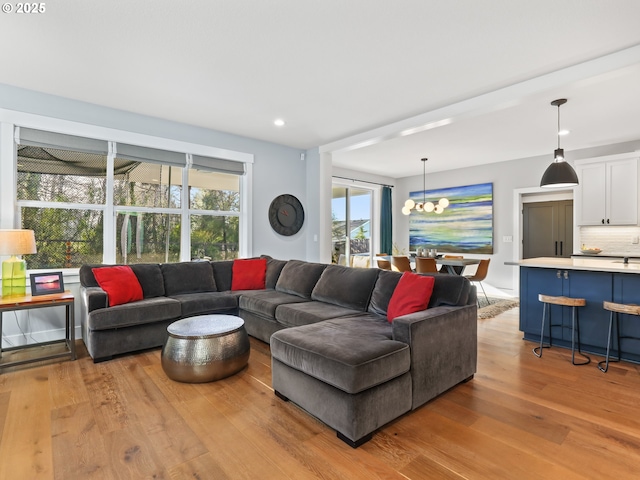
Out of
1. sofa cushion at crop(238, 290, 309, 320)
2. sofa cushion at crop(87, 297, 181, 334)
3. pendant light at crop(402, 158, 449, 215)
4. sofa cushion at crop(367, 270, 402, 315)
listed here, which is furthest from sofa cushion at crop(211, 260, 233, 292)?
pendant light at crop(402, 158, 449, 215)

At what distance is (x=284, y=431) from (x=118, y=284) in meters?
2.43

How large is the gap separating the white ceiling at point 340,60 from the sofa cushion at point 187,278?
1922mm

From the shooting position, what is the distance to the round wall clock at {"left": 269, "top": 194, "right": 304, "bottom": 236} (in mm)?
5617

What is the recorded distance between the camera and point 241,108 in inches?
161

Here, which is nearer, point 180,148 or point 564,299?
point 564,299

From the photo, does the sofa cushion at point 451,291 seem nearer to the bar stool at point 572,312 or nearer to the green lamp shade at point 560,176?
the bar stool at point 572,312

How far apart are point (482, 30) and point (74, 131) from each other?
4.20 metres

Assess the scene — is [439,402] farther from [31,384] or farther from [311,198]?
[311,198]

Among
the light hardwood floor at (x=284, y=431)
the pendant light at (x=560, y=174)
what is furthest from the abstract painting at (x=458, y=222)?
the light hardwood floor at (x=284, y=431)

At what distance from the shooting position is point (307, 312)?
316 centimetres

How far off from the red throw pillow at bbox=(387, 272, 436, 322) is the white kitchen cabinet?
4462 mm

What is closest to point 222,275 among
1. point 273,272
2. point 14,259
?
point 273,272

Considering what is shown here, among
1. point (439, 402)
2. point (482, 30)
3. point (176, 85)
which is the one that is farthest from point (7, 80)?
point (439, 402)

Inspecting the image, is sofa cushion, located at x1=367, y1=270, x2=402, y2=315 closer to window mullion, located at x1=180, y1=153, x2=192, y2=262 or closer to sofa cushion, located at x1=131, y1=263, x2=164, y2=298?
sofa cushion, located at x1=131, y1=263, x2=164, y2=298
